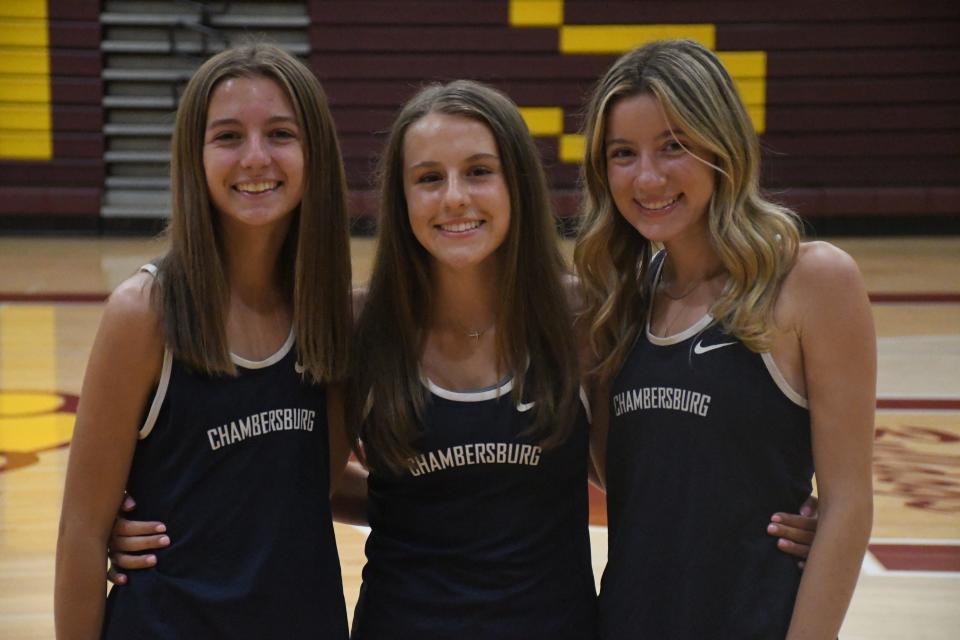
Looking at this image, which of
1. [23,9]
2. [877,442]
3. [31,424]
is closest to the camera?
[877,442]

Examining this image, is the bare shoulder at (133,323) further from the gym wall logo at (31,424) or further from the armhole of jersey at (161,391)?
the gym wall logo at (31,424)

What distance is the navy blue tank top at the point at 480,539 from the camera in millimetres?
1690

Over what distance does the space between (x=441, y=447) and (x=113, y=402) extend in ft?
1.49

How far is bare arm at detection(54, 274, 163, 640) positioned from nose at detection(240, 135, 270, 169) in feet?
0.69

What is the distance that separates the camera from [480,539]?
5.61ft

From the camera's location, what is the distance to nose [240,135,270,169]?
1.66 m

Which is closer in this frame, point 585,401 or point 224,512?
point 224,512

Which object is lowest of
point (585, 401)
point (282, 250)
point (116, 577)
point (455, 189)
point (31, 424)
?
point (31, 424)

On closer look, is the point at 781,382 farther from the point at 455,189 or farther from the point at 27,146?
the point at 27,146

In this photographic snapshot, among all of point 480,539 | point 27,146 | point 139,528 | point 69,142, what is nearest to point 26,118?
point 27,146

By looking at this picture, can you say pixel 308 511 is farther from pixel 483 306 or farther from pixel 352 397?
pixel 483 306

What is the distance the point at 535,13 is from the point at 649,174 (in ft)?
30.2

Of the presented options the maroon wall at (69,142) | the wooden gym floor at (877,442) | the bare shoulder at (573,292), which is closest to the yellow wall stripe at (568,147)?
the wooden gym floor at (877,442)

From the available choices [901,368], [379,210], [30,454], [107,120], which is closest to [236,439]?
[379,210]
